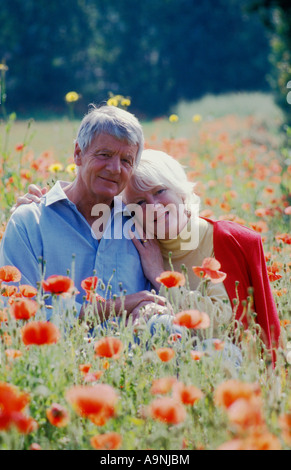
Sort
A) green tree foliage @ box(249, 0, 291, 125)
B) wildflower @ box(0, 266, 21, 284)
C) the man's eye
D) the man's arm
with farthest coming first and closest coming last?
green tree foliage @ box(249, 0, 291, 125)
the man's eye
the man's arm
wildflower @ box(0, 266, 21, 284)

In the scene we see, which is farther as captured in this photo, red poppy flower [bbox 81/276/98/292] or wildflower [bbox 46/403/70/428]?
red poppy flower [bbox 81/276/98/292]

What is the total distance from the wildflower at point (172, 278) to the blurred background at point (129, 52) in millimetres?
24441

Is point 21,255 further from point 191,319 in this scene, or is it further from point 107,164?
point 191,319

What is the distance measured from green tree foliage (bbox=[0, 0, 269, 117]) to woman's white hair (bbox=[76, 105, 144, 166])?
1011 inches

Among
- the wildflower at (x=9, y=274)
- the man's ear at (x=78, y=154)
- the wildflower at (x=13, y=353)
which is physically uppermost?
the man's ear at (x=78, y=154)

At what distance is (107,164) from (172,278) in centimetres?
93

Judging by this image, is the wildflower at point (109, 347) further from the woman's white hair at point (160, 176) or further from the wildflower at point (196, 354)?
the woman's white hair at point (160, 176)

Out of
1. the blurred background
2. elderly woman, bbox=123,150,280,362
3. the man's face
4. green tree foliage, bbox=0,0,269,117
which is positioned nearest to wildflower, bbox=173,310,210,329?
elderly woman, bbox=123,150,280,362

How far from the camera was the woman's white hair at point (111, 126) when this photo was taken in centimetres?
292

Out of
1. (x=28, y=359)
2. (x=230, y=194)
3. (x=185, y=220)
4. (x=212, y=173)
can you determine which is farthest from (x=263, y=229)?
(x=212, y=173)

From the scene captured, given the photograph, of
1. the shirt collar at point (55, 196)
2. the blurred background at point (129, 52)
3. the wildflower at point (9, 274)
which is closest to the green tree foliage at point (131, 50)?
the blurred background at point (129, 52)

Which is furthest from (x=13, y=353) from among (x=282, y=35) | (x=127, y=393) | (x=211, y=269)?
(x=282, y=35)

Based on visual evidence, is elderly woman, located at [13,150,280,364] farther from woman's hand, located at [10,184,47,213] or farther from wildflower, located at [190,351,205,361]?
wildflower, located at [190,351,205,361]

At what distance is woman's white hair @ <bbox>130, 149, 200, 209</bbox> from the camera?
3.05 meters
